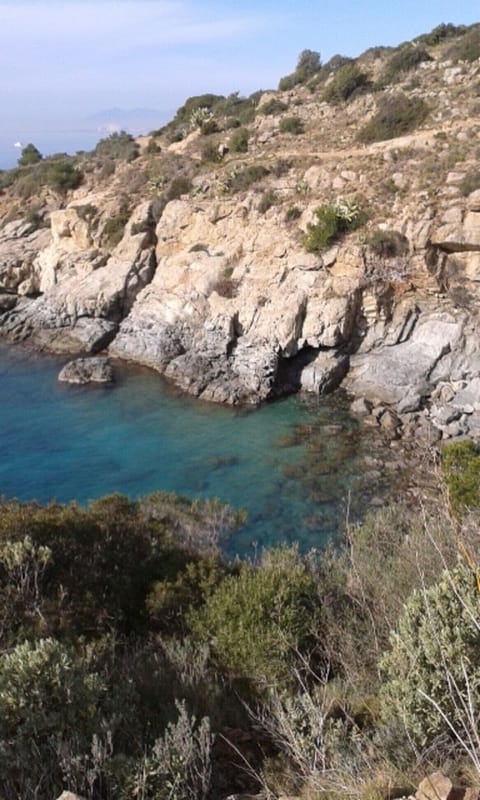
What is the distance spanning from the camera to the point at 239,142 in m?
33.7

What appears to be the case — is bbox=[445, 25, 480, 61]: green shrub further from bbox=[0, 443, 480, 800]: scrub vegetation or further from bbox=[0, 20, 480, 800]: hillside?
bbox=[0, 443, 480, 800]: scrub vegetation

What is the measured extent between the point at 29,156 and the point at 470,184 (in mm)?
36771

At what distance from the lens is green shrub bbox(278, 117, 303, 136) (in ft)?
111

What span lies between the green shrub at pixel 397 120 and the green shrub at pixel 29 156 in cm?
2829

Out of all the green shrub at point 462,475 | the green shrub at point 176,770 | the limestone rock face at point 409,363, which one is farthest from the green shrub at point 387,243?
the green shrub at point 176,770

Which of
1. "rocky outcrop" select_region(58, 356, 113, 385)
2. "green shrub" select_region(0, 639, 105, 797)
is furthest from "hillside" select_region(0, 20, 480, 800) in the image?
"rocky outcrop" select_region(58, 356, 113, 385)

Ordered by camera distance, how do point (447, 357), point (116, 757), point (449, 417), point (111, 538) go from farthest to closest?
point (447, 357) < point (449, 417) < point (111, 538) < point (116, 757)

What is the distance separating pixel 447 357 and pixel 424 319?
2.09 metres

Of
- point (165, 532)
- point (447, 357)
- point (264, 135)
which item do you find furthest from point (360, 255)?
point (165, 532)

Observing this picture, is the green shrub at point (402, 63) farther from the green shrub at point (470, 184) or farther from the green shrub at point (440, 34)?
the green shrub at point (470, 184)

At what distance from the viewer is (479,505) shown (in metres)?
12.3

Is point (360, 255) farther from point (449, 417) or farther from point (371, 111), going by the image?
point (371, 111)

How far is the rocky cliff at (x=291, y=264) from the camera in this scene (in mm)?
23562

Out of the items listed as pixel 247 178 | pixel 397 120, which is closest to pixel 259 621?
pixel 247 178
